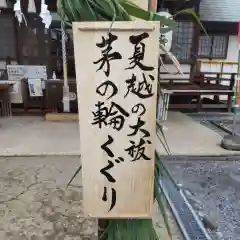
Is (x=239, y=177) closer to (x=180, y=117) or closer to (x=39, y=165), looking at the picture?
(x=39, y=165)

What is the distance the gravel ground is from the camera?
Result: 2.91 metres

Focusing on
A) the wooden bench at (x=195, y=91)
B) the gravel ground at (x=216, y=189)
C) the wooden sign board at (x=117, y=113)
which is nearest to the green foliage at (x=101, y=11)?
the wooden sign board at (x=117, y=113)

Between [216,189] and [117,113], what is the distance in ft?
8.67

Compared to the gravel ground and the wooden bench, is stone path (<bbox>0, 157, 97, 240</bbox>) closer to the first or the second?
the gravel ground

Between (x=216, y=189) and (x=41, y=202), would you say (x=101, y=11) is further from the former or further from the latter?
(x=216, y=189)

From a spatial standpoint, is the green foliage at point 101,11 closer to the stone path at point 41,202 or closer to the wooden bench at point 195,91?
the stone path at point 41,202

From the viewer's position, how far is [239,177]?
405 centimetres

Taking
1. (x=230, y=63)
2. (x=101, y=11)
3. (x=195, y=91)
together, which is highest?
(x=101, y=11)

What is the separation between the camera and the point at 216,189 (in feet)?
12.0

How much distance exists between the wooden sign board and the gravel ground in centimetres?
155

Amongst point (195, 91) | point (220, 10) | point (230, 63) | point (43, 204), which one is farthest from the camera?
point (230, 63)

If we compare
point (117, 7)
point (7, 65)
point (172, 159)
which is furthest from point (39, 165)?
point (7, 65)

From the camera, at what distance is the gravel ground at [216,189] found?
9.54 feet

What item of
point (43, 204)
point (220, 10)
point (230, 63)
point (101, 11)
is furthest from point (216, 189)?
point (220, 10)
